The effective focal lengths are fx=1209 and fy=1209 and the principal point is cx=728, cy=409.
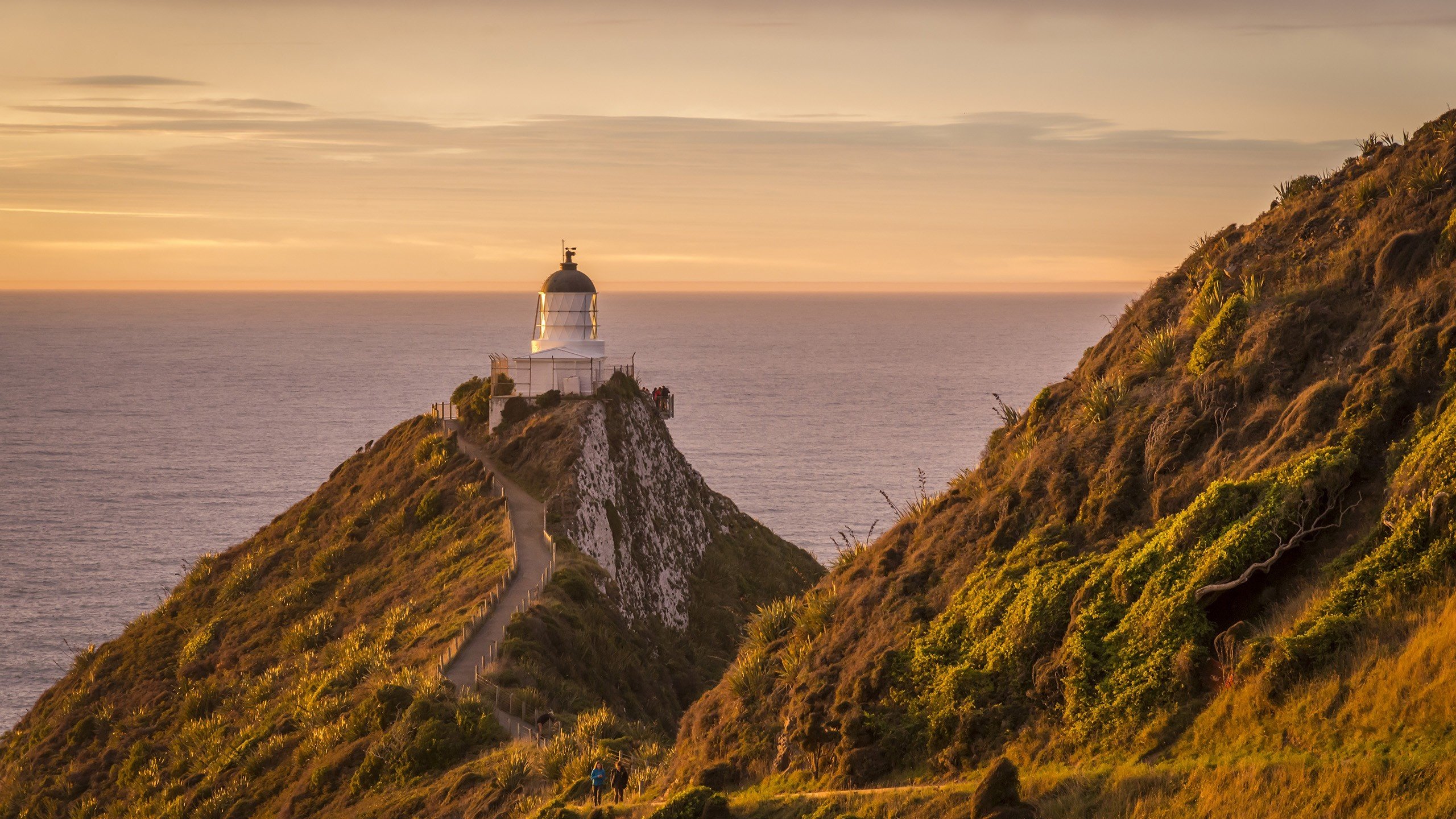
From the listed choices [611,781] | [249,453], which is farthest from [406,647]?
[249,453]

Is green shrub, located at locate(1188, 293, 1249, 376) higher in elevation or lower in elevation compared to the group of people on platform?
higher

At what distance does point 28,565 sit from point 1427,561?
80.2m

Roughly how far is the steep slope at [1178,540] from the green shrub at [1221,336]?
0.04 m

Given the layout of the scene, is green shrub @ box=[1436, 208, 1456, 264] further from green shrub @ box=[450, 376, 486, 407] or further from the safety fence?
green shrub @ box=[450, 376, 486, 407]

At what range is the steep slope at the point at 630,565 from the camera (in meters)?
32.9

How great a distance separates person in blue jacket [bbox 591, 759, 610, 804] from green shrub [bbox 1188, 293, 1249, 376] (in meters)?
11.0

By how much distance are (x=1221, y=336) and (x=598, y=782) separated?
11.8 metres

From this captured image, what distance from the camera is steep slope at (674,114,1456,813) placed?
1351 centimetres

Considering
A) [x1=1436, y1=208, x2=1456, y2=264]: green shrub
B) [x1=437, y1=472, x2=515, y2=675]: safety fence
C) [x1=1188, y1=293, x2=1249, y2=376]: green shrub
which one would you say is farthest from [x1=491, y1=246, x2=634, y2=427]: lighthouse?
[x1=1436, y1=208, x2=1456, y2=264]: green shrub

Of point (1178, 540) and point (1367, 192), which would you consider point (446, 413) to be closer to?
point (1367, 192)

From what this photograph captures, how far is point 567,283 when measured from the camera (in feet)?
175

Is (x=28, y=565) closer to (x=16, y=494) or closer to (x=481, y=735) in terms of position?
(x=16, y=494)

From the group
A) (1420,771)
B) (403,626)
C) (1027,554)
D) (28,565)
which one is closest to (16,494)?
(28,565)

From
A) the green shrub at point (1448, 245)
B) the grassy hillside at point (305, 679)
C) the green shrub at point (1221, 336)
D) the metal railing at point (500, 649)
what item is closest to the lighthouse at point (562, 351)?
the grassy hillside at point (305, 679)
